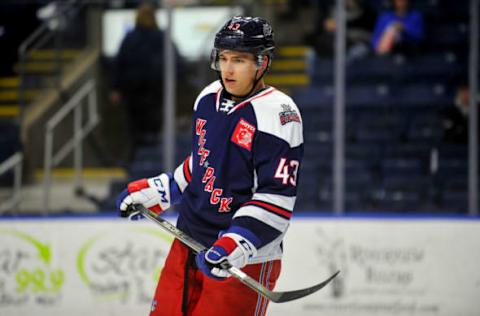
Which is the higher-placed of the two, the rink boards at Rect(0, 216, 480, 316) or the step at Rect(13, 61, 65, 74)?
the step at Rect(13, 61, 65, 74)

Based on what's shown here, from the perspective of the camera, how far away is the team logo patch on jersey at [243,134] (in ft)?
8.44

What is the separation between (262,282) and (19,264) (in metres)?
2.89

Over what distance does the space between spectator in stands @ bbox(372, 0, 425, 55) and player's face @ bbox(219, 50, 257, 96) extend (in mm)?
3252

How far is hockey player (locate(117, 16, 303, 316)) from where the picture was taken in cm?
253

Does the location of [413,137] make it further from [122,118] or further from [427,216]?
[122,118]

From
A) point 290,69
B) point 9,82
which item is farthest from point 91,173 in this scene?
point 290,69

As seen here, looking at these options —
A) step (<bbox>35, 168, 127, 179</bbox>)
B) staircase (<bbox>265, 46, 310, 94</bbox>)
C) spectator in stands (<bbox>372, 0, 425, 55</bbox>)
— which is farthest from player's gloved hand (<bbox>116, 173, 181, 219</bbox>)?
spectator in stands (<bbox>372, 0, 425, 55</bbox>)

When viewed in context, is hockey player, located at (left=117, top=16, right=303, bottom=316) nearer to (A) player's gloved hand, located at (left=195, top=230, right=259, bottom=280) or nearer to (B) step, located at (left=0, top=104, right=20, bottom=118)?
(A) player's gloved hand, located at (left=195, top=230, right=259, bottom=280)

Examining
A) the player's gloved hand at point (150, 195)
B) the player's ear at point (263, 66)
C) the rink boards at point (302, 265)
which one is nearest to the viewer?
the player's ear at point (263, 66)

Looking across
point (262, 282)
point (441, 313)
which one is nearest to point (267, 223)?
point (262, 282)

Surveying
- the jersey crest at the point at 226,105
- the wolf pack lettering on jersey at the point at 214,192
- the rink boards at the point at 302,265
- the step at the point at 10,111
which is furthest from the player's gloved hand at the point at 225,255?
the step at the point at 10,111

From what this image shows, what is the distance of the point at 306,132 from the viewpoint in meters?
5.50

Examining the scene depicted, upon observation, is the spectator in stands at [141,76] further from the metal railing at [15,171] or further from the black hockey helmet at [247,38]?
the black hockey helmet at [247,38]

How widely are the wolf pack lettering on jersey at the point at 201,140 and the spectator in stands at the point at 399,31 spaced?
3.22m
